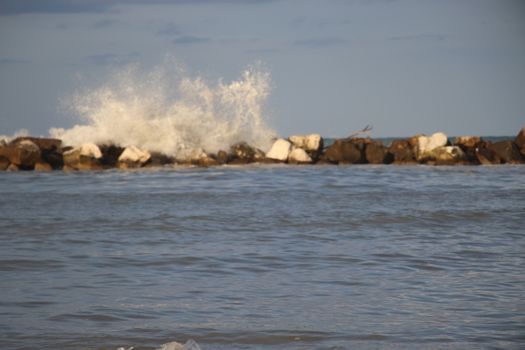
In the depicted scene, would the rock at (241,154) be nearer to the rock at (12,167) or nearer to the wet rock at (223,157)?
the wet rock at (223,157)

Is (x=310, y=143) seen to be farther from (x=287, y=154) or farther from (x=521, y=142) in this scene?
(x=521, y=142)

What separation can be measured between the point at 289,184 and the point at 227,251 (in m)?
9.43

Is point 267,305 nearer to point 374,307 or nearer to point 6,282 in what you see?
point 374,307

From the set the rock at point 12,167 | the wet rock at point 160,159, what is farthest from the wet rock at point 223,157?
the rock at point 12,167

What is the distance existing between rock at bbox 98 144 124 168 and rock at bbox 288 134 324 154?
5.88m

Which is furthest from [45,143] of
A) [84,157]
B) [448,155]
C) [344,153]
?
[448,155]

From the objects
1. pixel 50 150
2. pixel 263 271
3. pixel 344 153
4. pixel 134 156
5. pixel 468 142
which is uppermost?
pixel 50 150

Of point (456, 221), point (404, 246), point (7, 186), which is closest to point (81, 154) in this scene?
point (7, 186)

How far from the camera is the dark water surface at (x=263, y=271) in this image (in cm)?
527

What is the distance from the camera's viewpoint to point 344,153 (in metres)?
26.7

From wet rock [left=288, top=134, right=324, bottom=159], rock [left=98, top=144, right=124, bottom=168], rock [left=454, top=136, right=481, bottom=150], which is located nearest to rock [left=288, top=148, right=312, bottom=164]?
wet rock [left=288, top=134, right=324, bottom=159]

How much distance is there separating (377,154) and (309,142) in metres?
2.35

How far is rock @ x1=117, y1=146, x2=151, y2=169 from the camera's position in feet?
81.0

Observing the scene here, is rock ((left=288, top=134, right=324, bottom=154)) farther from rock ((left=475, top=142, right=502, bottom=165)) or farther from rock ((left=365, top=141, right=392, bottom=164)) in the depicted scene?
rock ((left=475, top=142, right=502, bottom=165))
